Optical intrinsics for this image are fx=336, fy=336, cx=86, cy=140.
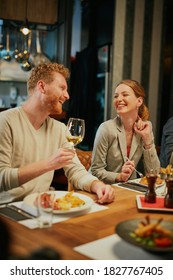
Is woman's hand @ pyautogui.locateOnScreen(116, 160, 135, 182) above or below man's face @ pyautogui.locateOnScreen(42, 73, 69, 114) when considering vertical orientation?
below

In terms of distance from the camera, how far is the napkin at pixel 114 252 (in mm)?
978

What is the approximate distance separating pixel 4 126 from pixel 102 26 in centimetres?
351

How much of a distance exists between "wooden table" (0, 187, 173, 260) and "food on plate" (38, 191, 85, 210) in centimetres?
7

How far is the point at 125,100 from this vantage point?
7.96 feet

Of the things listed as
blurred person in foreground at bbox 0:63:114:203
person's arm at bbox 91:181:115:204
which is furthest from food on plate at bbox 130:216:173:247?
blurred person in foreground at bbox 0:63:114:203

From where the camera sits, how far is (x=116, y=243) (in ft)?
3.49

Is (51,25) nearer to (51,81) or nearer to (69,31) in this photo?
(69,31)

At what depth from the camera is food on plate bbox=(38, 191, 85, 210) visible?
1.22 meters

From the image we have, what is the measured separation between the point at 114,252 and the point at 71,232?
0.20 meters

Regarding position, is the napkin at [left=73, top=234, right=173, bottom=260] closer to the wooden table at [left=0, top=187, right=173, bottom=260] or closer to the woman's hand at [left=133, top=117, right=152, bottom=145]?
the wooden table at [left=0, top=187, right=173, bottom=260]

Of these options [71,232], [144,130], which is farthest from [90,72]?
[71,232]

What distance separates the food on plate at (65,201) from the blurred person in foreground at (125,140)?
878mm

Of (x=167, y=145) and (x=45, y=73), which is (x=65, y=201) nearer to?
(x=45, y=73)
